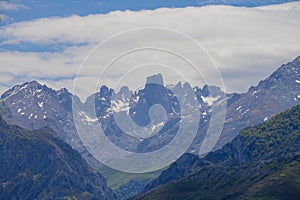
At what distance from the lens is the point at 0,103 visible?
110 metres

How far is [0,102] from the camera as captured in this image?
109m

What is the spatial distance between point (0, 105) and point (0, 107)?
435 millimetres

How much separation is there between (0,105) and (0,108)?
954 millimetres

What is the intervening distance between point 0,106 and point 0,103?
244 inches

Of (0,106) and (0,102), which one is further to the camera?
(0,106)

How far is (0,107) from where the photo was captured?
115312 millimetres

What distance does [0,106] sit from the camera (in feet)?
381

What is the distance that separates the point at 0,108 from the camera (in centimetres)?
11456

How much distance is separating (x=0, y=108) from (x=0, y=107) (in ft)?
2.64

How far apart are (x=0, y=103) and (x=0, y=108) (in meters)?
4.55

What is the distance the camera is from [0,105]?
115250 millimetres
